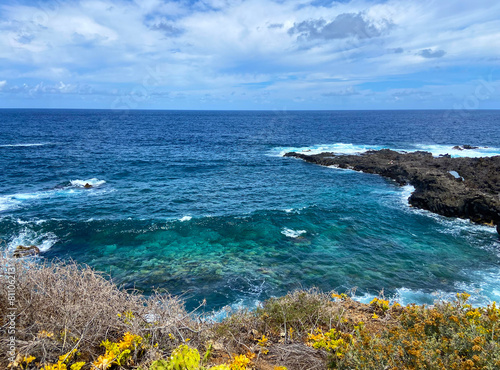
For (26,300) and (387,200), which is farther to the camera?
(387,200)

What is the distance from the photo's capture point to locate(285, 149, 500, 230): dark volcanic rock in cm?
Answer: 2709

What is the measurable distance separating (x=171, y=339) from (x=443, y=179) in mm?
33958

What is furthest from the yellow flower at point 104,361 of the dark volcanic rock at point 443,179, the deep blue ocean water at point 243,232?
the dark volcanic rock at point 443,179

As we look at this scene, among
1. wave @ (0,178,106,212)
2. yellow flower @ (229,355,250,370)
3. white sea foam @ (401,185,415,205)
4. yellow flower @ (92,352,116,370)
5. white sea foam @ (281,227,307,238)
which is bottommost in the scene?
white sea foam @ (281,227,307,238)

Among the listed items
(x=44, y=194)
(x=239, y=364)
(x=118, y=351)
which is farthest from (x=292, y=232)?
(x=44, y=194)

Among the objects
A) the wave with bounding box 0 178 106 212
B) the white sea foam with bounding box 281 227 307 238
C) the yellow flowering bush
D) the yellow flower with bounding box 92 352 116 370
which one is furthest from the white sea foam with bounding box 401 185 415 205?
the wave with bounding box 0 178 106 212

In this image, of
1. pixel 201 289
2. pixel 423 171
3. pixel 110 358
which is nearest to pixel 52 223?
pixel 201 289

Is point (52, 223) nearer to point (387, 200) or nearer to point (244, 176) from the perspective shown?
point (244, 176)

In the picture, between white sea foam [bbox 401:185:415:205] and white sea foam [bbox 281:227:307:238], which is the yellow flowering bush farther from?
white sea foam [bbox 401:185:415:205]

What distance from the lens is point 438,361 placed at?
215 inches

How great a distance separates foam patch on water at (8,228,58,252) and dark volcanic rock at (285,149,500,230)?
104 feet

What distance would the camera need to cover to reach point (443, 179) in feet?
105

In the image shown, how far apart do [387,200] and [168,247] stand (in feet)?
74.9

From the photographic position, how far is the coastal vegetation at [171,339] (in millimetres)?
5613
